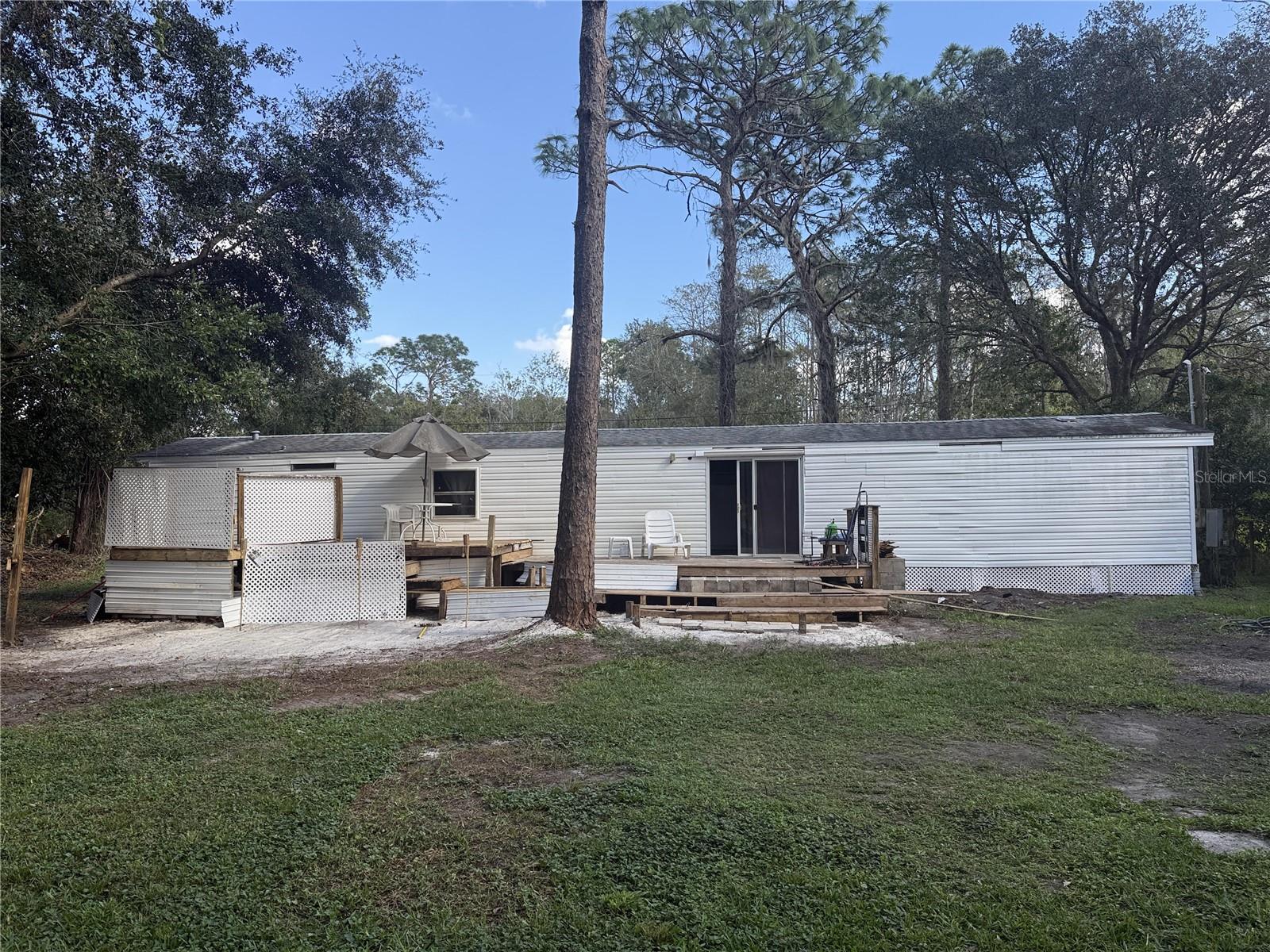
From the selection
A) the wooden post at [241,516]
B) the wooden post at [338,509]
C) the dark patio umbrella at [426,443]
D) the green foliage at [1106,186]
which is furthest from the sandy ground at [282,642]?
the green foliage at [1106,186]

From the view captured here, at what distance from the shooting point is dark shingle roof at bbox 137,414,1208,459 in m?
10.9

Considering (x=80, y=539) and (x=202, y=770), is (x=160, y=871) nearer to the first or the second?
(x=202, y=770)

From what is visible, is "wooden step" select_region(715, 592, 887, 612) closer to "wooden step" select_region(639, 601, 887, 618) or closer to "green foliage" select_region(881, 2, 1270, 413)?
"wooden step" select_region(639, 601, 887, 618)

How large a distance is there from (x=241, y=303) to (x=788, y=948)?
12.8m

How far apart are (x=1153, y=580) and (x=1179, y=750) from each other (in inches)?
320

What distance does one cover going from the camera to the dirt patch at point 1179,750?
339 centimetres

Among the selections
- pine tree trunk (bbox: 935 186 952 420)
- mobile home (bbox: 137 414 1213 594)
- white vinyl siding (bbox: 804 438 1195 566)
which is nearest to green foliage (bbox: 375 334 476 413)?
pine tree trunk (bbox: 935 186 952 420)

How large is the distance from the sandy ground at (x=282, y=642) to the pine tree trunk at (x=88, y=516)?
8.18 metres

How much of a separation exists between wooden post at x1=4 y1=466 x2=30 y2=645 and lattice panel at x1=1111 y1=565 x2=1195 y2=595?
1311 cm

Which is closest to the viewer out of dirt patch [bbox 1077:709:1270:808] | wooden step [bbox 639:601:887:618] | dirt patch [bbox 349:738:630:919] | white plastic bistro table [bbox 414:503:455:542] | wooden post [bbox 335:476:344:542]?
dirt patch [bbox 349:738:630:919]

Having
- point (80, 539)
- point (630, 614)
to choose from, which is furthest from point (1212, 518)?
point (80, 539)

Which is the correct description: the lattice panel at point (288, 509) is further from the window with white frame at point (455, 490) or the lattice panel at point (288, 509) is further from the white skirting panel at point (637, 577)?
the white skirting panel at point (637, 577)

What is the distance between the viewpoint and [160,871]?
102 inches

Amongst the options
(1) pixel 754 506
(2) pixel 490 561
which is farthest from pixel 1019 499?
(2) pixel 490 561
